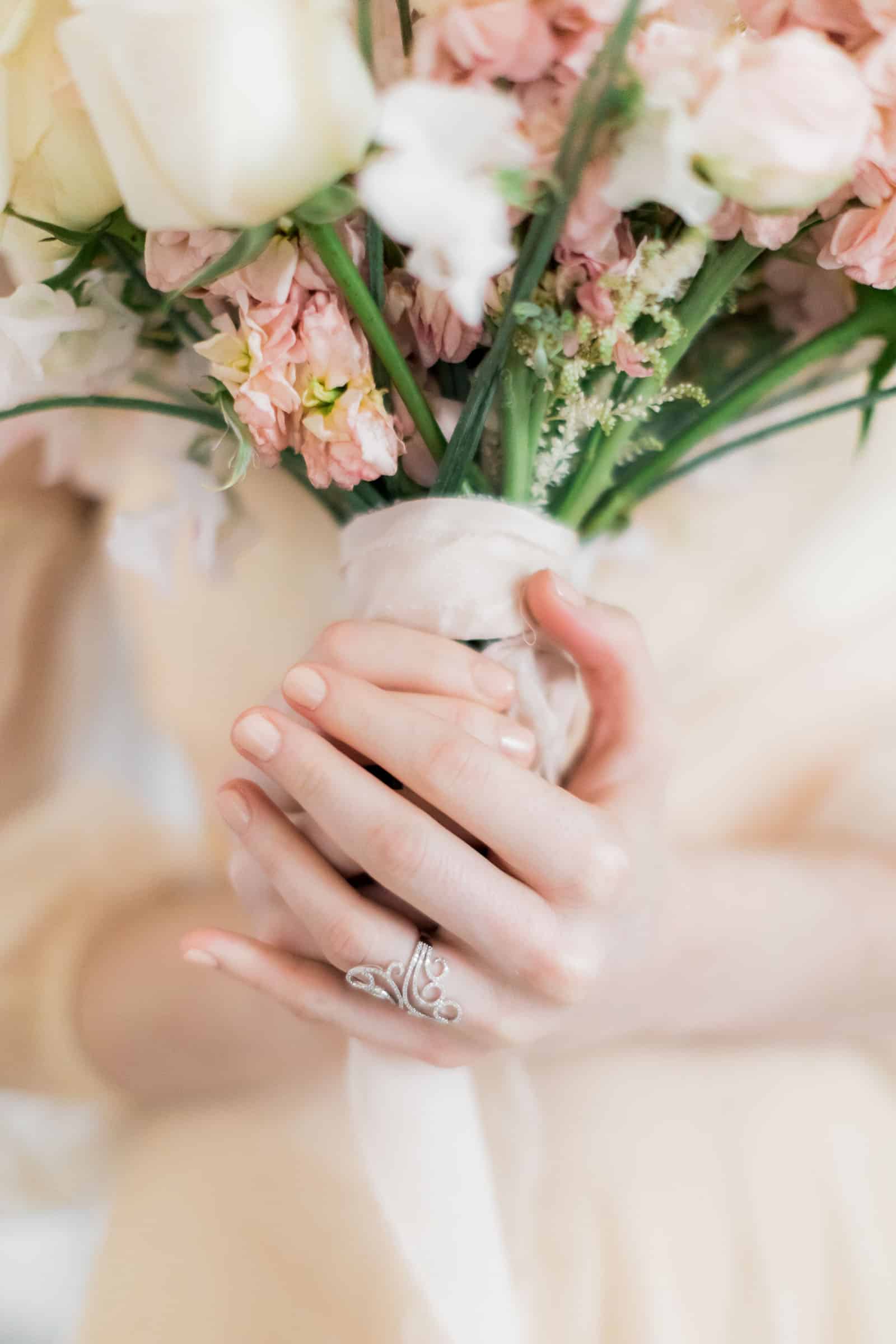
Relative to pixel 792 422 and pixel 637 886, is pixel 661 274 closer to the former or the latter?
pixel 792 422

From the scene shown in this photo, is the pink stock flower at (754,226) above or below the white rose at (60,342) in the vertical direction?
above

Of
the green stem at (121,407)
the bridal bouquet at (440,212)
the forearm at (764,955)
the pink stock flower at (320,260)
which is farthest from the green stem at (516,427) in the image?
the forearm at (764,955)

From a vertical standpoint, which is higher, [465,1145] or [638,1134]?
[465,1145]

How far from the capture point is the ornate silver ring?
23.3 inches

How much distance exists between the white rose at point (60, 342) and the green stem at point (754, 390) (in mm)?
361

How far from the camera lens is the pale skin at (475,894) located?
562 mm

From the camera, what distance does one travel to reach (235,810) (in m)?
0.63

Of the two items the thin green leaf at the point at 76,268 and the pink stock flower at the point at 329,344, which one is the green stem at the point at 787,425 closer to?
the pink stock flower at the point at 329,344

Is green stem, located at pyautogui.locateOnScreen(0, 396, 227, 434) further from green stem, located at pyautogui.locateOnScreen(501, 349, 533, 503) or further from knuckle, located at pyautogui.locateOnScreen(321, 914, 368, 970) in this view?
knuckle, located at pyautogui.locateOnScreen(321, 914, 368, 970)

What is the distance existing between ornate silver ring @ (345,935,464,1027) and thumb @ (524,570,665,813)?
0.15 metres

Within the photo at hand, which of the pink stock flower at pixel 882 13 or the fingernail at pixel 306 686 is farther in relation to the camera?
the fingernail at pixel 306 686

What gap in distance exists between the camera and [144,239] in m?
0.54

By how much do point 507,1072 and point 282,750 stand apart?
1.26 ft

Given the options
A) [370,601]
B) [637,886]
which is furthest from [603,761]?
[370,601]
